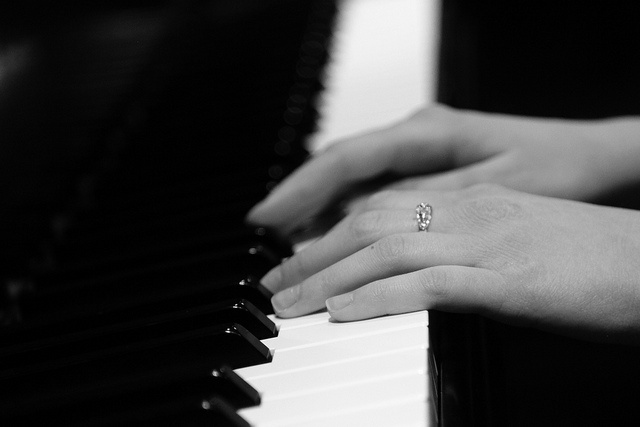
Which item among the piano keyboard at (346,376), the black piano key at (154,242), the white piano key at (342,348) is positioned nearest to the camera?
the piano keyboard at (346,376)

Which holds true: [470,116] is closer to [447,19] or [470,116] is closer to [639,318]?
[639,318]

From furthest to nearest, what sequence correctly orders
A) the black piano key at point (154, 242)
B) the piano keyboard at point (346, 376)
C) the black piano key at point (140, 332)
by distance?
the black piano key at point (154, 242)
the black piano key at point (140, 332)
the piano keyboard at point (346, 376)

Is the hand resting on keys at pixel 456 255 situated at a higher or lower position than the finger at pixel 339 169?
lower

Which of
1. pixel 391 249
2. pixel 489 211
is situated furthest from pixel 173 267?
pixel 489 211

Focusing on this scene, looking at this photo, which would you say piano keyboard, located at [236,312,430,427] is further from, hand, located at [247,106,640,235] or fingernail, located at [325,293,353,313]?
hand, located at [247,106,640,235]

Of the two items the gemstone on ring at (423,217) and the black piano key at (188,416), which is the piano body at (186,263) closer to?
the black piano key at (188,416)

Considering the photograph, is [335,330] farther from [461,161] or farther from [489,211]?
[461,161]

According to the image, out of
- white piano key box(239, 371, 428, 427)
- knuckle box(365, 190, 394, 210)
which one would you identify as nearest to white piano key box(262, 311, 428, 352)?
white piano key box(239, 371, 428, 427)

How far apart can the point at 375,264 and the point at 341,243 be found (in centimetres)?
9

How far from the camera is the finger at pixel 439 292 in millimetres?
889

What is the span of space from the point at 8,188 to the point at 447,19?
49.3 inches

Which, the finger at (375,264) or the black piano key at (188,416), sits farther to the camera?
the finger at (375,264)

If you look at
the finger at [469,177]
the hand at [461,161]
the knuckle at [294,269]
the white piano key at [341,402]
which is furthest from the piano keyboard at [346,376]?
the finger at [469,177]

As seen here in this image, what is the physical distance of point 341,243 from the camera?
1.03 metres
